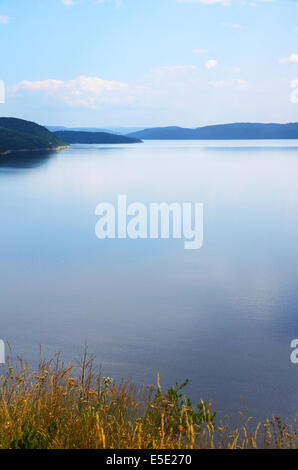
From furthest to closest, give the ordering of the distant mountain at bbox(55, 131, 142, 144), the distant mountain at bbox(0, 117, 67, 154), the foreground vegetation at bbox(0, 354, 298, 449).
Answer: the distant mountain at bbox(55, 131, 142, 144) < the distant mountain at bbox(0, 117, 67, 154) < the foreground vegetation at bbox(0, 354, 298, 449)

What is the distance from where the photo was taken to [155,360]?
738 cm

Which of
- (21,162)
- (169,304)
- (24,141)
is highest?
(24,141)

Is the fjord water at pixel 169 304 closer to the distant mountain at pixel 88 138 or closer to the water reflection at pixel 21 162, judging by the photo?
the water reflection at pixel 21 162

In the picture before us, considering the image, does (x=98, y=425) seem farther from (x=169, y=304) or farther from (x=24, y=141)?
(x=24, y=141)

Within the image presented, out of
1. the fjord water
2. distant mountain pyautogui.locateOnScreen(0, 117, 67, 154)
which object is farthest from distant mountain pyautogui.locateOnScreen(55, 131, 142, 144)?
the fjord water

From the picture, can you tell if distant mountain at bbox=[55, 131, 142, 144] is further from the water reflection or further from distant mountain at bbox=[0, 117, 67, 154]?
the water reflection

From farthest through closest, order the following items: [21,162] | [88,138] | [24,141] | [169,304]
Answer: [88,138], [24,141], [21,162], [169,304]

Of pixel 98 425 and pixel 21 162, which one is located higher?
pixel 21 162

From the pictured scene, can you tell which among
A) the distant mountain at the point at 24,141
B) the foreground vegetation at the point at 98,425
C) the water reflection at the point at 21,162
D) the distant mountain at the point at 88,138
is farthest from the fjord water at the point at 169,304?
the distant mountain at the point at 88,138

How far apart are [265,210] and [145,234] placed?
8886 millimetres

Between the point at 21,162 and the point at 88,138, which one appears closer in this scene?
the point at 21,162

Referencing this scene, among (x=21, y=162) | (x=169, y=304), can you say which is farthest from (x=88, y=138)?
(x=169, y=304)
